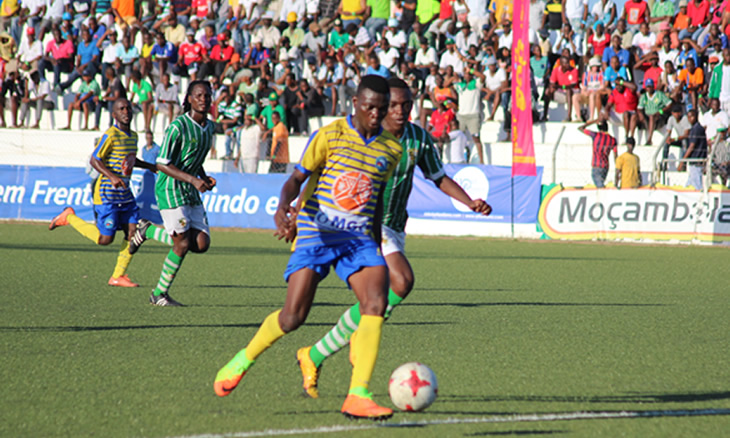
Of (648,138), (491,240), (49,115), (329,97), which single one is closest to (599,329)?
(491,240)

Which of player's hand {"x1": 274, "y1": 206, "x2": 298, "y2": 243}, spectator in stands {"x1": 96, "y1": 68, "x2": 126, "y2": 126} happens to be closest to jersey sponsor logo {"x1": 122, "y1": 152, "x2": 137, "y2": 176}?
player's hand {"x1": 274, "y1": 206, "x2": 298, "y2": 243}

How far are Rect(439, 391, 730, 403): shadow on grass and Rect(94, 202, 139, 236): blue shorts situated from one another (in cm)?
701

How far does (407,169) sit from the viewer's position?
6.46 metres

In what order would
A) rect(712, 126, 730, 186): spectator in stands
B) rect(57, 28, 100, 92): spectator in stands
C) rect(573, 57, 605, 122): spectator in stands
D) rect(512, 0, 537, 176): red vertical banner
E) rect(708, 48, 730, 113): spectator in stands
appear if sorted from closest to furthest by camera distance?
1. rect(512, 0, 537, 176): red vertical banner
2. rect(712, 126, 730, 186): spectator in stands
3. rect(708, 48, 730, 113): spectator in stands
4. rect(573, 57, 605, 122): spectator in stands
5. rect(57, 28, 100, 92): spectator in stands

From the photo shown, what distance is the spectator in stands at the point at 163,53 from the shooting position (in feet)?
86.9

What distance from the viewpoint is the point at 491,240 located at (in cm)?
2128

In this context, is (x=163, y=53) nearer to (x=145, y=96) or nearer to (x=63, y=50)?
(x=145, y=96)

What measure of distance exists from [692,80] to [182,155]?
51.6ft

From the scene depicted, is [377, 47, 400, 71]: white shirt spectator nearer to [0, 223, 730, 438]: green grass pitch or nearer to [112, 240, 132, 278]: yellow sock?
[0, 223, 730, 438]: green grass pitch

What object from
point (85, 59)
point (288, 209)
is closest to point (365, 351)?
point (288, 209)

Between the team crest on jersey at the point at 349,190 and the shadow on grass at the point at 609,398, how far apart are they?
1.22 m

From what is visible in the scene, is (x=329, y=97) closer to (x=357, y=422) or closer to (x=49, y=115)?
(x=49, y=115)

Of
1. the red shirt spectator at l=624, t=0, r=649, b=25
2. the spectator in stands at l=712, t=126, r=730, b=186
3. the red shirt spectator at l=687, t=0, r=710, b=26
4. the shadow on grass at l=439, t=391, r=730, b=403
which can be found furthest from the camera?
the red shirt spectator at l=624, t=0, r=649, b=25

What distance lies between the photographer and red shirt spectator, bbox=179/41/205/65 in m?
26.3
